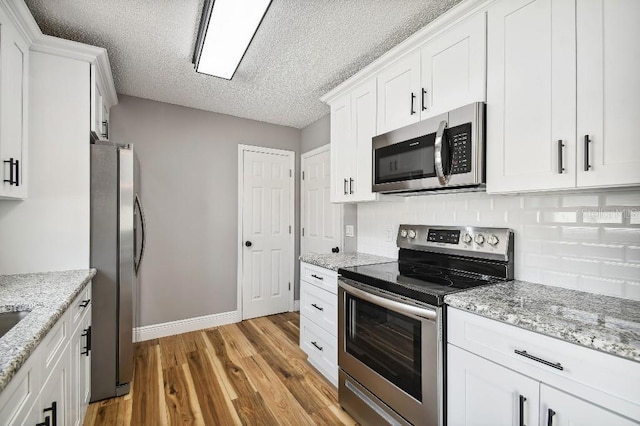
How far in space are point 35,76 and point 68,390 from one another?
188cm

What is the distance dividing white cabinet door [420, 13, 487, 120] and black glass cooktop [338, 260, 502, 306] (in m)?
1.00

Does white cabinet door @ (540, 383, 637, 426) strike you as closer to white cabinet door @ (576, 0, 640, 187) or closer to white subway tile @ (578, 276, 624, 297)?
white subway tile @ (578, 276, 624, 297)

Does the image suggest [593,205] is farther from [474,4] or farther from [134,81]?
[134,81]

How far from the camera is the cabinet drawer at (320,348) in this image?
223cm

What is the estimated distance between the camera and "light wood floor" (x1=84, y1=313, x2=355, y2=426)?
6.37 ft

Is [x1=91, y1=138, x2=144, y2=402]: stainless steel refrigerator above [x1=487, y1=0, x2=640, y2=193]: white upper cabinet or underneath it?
underneath

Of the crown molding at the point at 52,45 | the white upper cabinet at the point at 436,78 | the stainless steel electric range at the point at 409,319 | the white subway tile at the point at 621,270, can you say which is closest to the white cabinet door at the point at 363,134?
the white upper cabinet at the point at 436,78

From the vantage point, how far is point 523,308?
47.6 inches

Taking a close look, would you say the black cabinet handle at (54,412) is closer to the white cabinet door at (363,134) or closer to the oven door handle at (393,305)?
the oven door handle at (393,305)

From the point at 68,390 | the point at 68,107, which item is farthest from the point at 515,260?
the point at 68,107

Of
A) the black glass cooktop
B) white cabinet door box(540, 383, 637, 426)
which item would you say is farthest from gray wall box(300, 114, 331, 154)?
white cabinet door box(540, 383, 637, 426)

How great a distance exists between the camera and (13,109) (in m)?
1.67

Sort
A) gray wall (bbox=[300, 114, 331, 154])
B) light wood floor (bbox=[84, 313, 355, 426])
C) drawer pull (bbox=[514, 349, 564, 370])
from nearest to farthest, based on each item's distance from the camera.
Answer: drawer pull (bbox=[514, 349, 564, 370]), light wood floor (bbox=[84, 313, 355, 426]), gray wall (bbox=[300, 114, 331, 154])

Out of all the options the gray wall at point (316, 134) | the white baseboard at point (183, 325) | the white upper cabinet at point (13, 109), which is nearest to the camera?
the white upper cabinet at point (13, 109)
